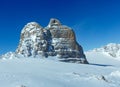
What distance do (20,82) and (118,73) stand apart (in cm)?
2175

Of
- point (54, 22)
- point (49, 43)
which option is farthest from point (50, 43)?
point (54, 22)

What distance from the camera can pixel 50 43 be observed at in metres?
90.6

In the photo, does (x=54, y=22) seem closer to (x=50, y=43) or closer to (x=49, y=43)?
(x=50, y=43)

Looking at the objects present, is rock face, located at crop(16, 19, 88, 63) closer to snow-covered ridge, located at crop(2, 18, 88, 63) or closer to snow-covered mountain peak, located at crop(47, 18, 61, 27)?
snow-covered ridge, located at crop(2, 18, 88, 63)

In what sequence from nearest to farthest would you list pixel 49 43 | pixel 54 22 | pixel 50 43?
1. pixel 49 43
2. pixel 50 43
3. pixel 54 22

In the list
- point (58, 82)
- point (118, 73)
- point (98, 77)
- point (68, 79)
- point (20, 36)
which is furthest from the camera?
point (20, 36)

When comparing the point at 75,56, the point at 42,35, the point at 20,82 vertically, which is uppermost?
the point at 42,35

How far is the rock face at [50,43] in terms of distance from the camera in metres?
87.8

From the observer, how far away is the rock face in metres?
87.8

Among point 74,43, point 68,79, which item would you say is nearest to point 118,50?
point 74,43

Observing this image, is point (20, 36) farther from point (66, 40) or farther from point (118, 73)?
point (118, 73)

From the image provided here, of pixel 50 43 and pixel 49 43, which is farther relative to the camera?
pixel 50 43

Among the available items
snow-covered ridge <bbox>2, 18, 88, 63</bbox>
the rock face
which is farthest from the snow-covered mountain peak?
the rock face

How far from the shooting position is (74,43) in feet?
302
